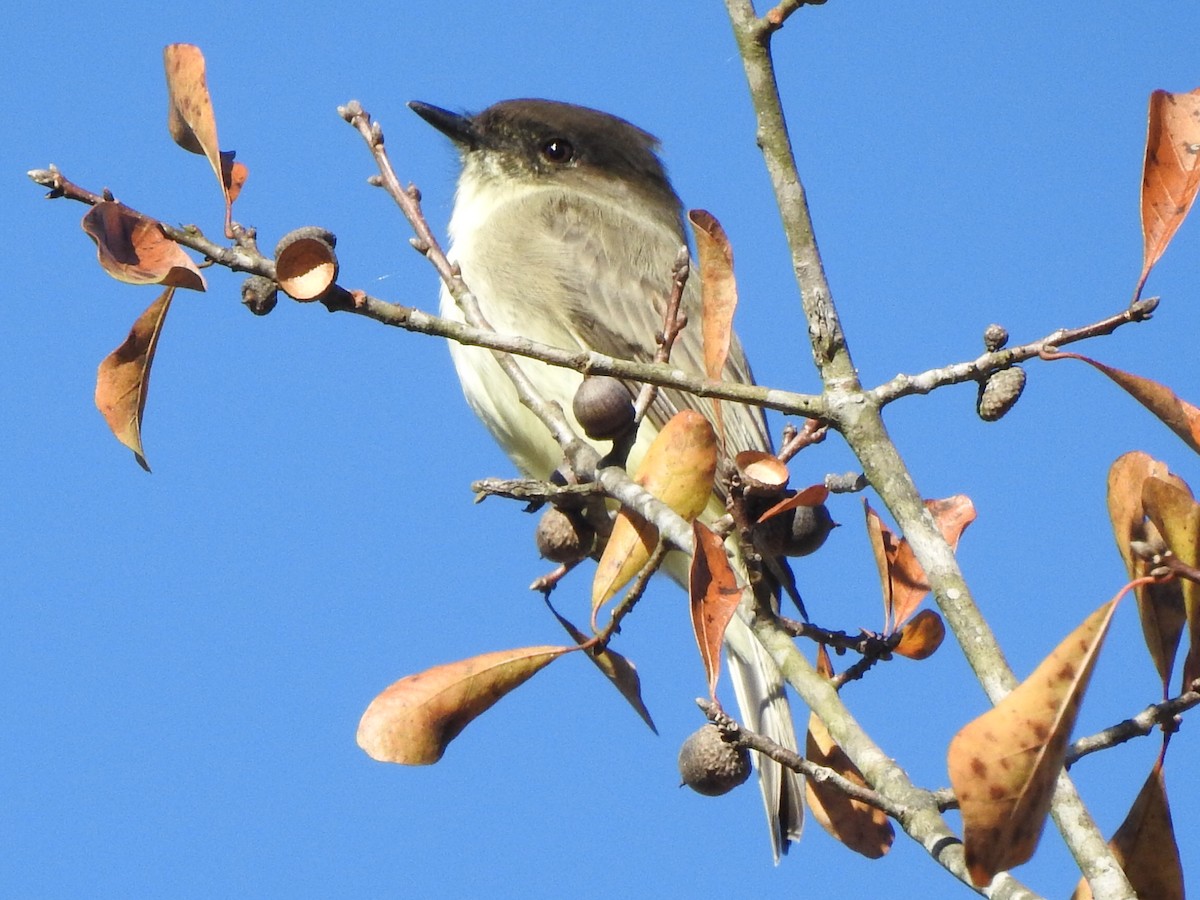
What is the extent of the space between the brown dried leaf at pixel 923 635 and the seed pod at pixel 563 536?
84 centimetres

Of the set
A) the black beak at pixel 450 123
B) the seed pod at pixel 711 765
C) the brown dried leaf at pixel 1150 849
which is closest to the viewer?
the brown dried leaf at pixel 1150 849

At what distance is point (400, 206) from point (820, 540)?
3.90 ft

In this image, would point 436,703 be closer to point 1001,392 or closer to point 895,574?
point 895,574

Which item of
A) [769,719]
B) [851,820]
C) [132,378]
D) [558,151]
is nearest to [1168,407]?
[851,820]

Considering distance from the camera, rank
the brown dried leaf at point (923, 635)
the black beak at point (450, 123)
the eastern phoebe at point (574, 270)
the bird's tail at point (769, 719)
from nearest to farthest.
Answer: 1. the brown dried leaf at point (923, 635)
2. the bird's tail at point (769, 719)
3. the eastern phoebe at point (574, 270)
4. the black beak at point (450, 123)

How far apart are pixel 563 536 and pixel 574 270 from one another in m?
3.28

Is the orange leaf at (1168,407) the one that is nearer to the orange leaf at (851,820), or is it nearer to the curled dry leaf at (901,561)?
the curled dry leaf at (901,561)

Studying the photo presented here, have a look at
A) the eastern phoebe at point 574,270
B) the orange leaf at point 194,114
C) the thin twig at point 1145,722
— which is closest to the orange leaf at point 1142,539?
the thin twig at point 1145,722

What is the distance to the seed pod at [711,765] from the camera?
308 cm

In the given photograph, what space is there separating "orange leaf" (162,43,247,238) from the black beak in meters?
4.73

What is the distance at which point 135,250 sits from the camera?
248 centimetres

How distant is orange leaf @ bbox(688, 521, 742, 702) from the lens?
238cm

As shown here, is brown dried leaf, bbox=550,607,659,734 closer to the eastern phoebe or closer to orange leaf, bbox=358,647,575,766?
orange leaf, bbox=358,647,575,766

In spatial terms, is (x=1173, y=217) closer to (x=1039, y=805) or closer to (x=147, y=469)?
(x=1039, y=805)
